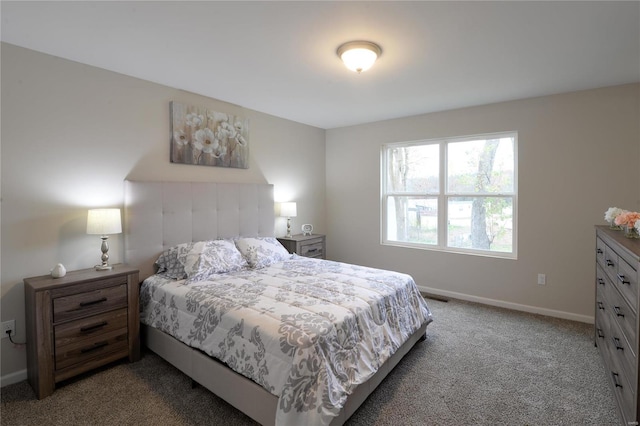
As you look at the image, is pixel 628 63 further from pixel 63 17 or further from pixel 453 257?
pixel 63 17

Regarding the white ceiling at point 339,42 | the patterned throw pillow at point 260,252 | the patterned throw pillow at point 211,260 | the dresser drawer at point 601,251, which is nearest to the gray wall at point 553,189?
A: the white ceiling at point 339,42

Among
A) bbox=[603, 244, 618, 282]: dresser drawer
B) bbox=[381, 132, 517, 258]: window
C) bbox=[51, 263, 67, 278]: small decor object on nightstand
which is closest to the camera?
bbox=[603, 244, 618, 282]: dresser drawer

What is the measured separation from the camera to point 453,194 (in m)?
4.03

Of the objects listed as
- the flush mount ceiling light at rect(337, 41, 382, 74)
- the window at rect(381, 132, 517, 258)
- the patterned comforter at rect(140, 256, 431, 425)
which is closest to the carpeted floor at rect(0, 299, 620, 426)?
the patterned comforter at rect(140, 256, 431, 425)

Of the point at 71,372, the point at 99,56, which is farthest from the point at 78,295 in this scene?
the point at 99,56

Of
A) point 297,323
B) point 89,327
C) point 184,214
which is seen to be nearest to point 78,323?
point 89,327

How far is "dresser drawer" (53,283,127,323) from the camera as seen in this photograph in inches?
83.8

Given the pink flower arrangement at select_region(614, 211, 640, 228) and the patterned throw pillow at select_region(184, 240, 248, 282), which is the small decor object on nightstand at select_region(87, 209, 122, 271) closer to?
the patterned throw pillow at select_region(184, 240, 248, 282)

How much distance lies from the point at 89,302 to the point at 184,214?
3.59 feet

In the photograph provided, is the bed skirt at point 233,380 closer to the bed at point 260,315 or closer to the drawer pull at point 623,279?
the bed at point 260,315

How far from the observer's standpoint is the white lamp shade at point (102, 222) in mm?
2354

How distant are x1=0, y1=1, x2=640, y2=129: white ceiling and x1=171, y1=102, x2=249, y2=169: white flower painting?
0.26 m

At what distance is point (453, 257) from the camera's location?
13.1ft

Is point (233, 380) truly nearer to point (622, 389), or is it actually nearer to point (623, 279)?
point (622, 389)
